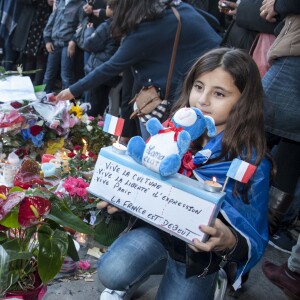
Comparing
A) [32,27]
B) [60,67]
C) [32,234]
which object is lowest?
[60,67]

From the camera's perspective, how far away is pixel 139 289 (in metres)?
1.97

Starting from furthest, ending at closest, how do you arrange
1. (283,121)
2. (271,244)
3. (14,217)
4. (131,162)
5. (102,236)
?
(271,244) → (102,236) → (283,121) → (131,162) → (14,217)

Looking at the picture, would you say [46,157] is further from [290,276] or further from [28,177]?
[290,276]

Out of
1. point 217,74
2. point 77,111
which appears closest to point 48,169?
point 77,111

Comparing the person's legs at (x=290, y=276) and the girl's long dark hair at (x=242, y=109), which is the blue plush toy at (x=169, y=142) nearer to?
the girl's long dark hair at (x=242, y=109)

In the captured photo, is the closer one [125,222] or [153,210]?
[153,210]

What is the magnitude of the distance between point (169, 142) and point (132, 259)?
50cm


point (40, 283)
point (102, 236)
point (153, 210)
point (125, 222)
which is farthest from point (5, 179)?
point (153, 210)

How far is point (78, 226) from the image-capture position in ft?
4.13

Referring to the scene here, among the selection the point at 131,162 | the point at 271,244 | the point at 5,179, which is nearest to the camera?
the point at 131,162

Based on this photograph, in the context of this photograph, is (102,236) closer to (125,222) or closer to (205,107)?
(125,222)

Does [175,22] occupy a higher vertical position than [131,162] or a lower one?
higher

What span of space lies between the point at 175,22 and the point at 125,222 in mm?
1332

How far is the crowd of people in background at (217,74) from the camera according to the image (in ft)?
5.02
